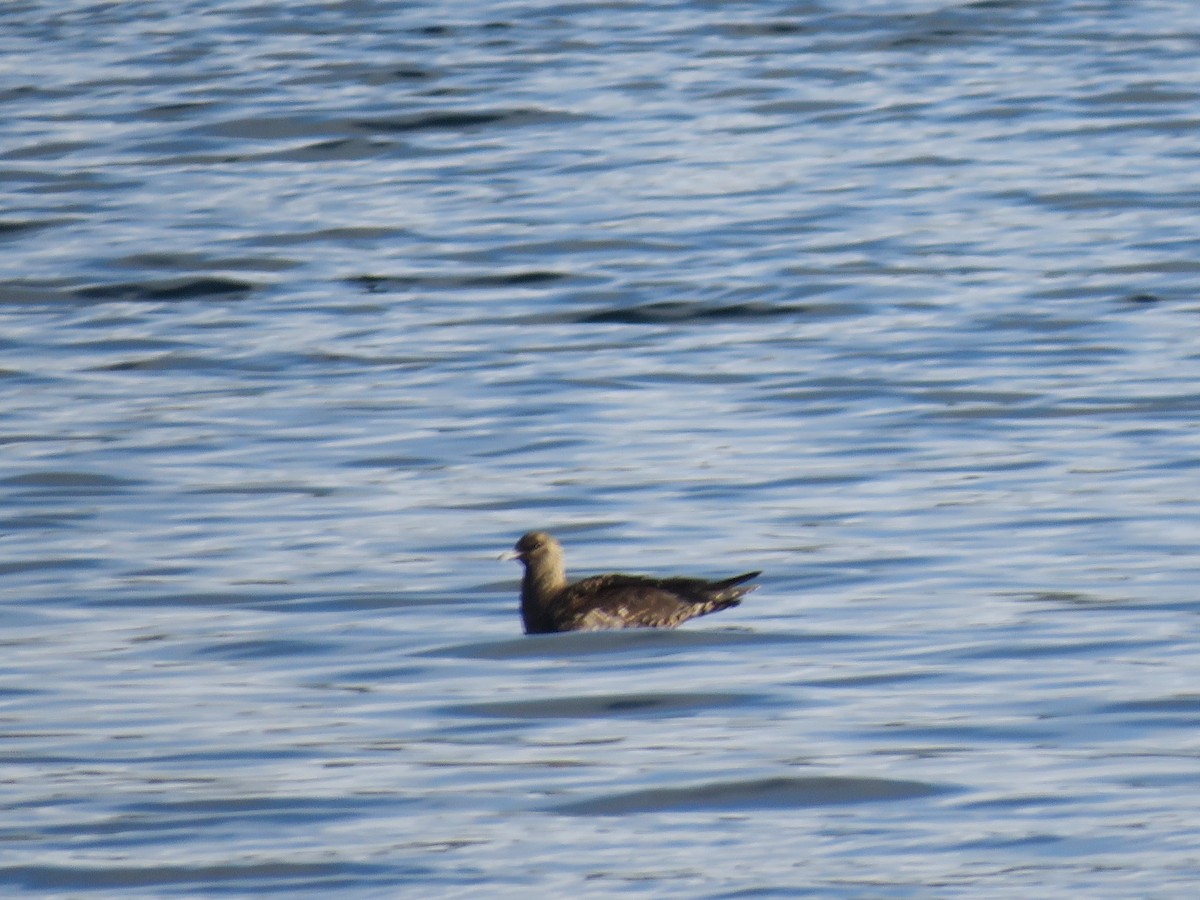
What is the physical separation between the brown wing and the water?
11 centimetres

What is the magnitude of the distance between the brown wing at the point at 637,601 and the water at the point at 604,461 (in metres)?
0.11

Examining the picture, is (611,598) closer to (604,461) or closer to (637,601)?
(637,601)

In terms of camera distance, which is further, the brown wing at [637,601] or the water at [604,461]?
the brown wing at [637,601]

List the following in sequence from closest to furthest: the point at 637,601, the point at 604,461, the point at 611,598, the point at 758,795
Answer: the point at 758,795 < the point at 637,601 < the point at 611,598 < the point at 604,461

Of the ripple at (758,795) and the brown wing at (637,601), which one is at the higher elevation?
the ripple at (758,795)

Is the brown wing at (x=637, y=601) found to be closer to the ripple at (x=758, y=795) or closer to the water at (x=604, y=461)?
the water at (x=604, y=461)

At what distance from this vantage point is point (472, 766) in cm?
795

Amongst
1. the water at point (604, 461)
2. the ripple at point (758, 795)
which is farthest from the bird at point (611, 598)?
the ripple at point (758, 795)

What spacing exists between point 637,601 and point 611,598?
17cm

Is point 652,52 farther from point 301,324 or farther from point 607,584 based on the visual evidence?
point 607,584

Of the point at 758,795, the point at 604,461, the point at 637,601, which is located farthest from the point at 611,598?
the point at 604,461

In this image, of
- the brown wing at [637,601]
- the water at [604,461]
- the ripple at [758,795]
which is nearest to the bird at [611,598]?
the brown wing at [637,601]

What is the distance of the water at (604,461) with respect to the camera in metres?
7.41

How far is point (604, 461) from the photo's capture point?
1301 cm
